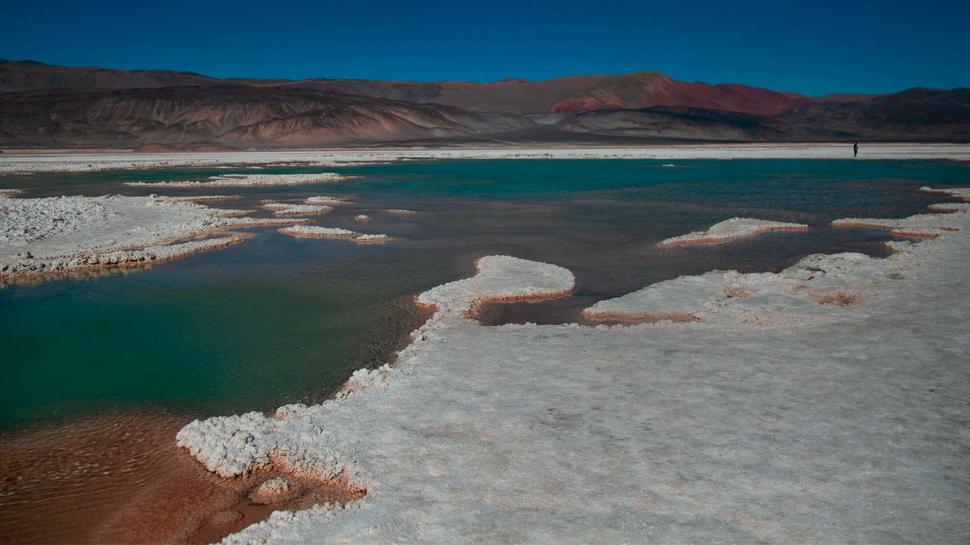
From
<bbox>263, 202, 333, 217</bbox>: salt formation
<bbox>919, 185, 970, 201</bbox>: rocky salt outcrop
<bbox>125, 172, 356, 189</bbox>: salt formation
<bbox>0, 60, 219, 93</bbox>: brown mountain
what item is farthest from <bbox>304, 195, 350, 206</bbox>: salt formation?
<bbox>0, 60, 219, 93</bbox>: brown mountain

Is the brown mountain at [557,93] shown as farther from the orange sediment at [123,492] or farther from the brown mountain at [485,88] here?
the orange sediment at [123,492]

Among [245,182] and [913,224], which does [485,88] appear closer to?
[245,182]

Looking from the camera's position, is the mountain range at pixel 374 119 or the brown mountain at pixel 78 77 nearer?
→ the mountain range at pixel 374 119

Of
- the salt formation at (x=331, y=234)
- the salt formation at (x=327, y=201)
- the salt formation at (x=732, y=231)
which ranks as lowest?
the salt formation at (x=732, y=231)

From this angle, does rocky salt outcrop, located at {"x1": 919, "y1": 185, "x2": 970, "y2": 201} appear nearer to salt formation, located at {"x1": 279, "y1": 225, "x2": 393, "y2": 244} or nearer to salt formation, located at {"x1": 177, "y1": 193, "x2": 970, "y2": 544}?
salt formation, located at {"x1": 177, "y1": 193, "x2": 970, "y2": 544}

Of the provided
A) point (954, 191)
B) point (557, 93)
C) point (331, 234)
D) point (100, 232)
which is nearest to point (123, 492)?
point (331, 234)

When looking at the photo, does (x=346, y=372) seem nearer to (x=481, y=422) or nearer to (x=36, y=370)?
(x=481, y=422)

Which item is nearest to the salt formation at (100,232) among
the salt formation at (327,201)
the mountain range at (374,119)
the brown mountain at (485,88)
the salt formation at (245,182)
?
the salt formation at (327,201)
